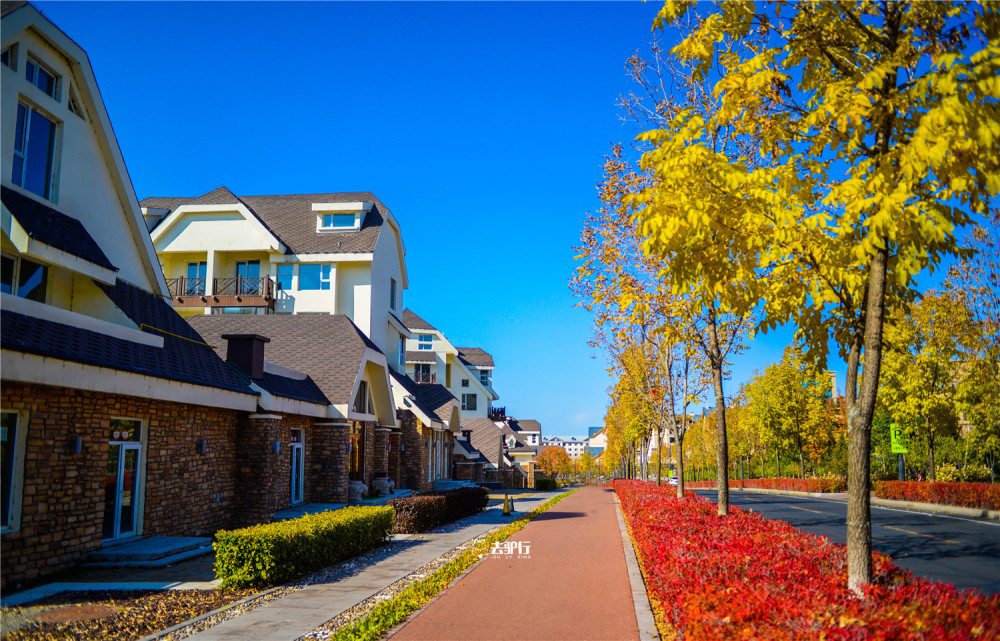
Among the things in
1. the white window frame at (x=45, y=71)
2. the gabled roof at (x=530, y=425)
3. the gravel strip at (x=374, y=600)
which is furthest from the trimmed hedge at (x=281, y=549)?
the gabled roof at (x=530, y=425)

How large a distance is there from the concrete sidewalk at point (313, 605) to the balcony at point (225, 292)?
18613 millimetres

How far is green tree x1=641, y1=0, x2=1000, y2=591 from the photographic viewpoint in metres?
5.30

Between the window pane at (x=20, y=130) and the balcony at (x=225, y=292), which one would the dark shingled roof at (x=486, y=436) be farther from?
the window pane at (x=20, y=130)

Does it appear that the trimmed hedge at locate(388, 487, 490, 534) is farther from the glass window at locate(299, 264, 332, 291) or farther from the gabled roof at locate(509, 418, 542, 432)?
the gabled roof at locate(509, 418, 542, 432)

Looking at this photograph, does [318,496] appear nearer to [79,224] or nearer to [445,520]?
[445,520]

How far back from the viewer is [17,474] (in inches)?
395

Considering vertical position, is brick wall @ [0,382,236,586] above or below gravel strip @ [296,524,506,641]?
above

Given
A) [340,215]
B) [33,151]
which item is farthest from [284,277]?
[33,151]

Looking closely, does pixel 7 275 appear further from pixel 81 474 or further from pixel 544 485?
pixel 544 485

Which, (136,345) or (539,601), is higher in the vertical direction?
(136,345)

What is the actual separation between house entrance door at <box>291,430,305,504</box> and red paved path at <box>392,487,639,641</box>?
854cm

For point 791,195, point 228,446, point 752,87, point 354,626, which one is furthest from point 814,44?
point 228,446

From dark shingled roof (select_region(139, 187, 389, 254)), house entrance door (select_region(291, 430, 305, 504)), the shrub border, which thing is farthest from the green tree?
dark shingled roof (select_region(139, 187, 389, 254))

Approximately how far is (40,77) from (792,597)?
1535 centimetres
